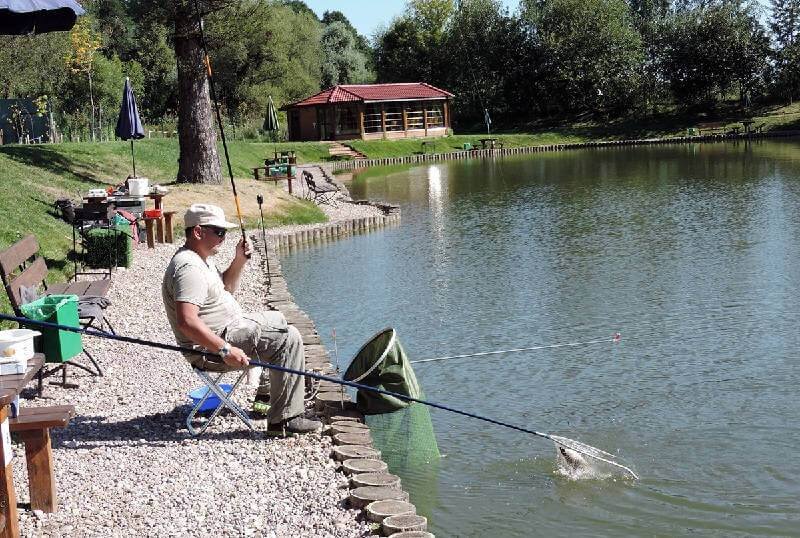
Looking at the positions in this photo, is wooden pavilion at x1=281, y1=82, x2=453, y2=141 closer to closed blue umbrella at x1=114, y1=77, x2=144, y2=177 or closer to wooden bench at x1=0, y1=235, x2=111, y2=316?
closed blue umbrella at x1=114, y1=77, x2=144, y2=177

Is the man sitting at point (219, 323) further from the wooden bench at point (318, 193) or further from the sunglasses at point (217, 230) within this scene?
the wooden bench at point (318, 193)

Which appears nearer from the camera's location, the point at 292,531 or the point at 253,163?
the point at 292,531

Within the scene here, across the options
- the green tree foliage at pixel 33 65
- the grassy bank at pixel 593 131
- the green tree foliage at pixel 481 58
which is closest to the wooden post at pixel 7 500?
the green tree foliage at pixel 33 65

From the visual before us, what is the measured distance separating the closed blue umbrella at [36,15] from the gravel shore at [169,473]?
9.35 ft

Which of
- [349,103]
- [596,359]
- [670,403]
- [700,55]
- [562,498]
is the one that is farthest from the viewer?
[700,55]

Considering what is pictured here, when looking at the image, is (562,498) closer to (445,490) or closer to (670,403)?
(445,490)

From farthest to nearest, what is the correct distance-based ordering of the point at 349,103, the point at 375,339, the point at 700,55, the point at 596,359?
1. the point at 700,55
2. the point at 349,103
3. the point at 596,359
4. the point at 375,339

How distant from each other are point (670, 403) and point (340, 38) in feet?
251

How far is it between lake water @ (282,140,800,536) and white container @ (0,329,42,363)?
9.13 ft

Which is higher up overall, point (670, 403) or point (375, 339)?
point (375, 339)

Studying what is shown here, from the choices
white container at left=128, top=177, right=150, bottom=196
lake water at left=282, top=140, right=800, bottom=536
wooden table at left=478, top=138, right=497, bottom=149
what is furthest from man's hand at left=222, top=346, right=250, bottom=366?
wooden table at left=478, top=138, right=497, bottom=149

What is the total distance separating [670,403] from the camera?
9.08 meters

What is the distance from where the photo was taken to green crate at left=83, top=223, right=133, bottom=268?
14.9 m

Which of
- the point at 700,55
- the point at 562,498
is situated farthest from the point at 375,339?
the point at 700,55
